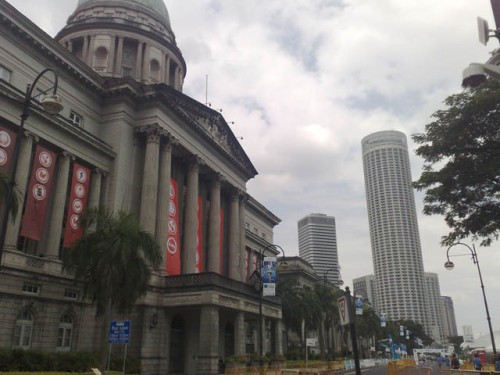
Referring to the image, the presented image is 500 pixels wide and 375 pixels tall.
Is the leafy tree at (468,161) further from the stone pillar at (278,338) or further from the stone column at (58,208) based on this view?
the stone pillar at (278,338)

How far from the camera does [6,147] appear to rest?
32406 millimetres

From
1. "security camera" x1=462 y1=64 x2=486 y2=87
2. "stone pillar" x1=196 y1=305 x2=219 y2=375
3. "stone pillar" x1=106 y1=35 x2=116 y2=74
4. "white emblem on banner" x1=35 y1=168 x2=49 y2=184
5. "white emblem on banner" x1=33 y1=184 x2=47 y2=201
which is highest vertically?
"stone pillar" x1=106 y1=35 x2=116 y2=74

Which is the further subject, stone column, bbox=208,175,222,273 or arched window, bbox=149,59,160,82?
arched window, bbox=149,59,160,82

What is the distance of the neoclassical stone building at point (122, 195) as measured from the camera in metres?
33.1

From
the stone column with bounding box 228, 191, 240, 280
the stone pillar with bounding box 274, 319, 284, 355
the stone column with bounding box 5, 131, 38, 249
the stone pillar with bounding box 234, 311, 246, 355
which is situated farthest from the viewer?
the stone column with bounding box 228, 191, 240, 280

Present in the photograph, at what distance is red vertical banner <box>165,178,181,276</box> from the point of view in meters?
42.8

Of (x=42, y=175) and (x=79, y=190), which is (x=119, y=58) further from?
(x=42, y=175)

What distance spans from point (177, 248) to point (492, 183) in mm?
30733

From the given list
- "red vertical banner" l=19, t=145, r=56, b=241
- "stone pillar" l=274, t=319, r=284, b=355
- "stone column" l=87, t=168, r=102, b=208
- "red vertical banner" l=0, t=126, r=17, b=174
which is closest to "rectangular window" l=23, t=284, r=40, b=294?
"red vertical banner" l=19, t=145, r=56, b=241

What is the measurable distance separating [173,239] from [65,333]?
13.2 meters

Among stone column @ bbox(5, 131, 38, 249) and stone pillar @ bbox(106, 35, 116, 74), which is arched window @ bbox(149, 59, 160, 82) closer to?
stone pillar @ bbox(106, 35, 116, 74)

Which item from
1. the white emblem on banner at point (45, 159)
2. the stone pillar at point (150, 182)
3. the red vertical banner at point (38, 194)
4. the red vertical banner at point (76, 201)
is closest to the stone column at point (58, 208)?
the red vertical banner at point (76, 201)

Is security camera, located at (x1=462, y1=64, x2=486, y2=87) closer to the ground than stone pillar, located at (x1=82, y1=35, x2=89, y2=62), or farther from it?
closer to the ground

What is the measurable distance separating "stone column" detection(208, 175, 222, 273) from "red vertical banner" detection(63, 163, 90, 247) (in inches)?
669
